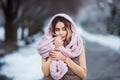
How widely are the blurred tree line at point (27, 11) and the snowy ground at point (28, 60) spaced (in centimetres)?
10

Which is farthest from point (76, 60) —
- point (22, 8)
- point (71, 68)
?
point (22, 8)

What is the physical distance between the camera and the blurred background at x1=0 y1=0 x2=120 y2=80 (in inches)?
90.9

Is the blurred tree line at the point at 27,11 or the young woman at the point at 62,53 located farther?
the blurred tree line at the point at 27,11

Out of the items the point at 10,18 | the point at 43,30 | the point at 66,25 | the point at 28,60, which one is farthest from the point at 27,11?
the point at 66,25

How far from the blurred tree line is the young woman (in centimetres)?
114

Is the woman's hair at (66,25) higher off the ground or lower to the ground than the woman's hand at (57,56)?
higher

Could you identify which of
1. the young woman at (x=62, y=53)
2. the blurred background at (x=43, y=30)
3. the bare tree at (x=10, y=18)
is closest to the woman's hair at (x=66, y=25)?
the young woman at (x=62, y=53)

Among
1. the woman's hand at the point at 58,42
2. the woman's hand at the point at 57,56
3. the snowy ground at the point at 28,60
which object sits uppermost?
the woman's hand at the point at 58,42

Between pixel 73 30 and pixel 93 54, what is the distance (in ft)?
3.79

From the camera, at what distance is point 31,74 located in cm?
229

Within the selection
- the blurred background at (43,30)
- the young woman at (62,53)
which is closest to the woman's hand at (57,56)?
the young woman at (62,53)

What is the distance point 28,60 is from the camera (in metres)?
2.32

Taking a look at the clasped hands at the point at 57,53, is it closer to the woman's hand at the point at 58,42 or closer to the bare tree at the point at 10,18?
the woman's hand at the point at 58,42

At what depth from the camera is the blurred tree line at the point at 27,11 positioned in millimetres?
2359
